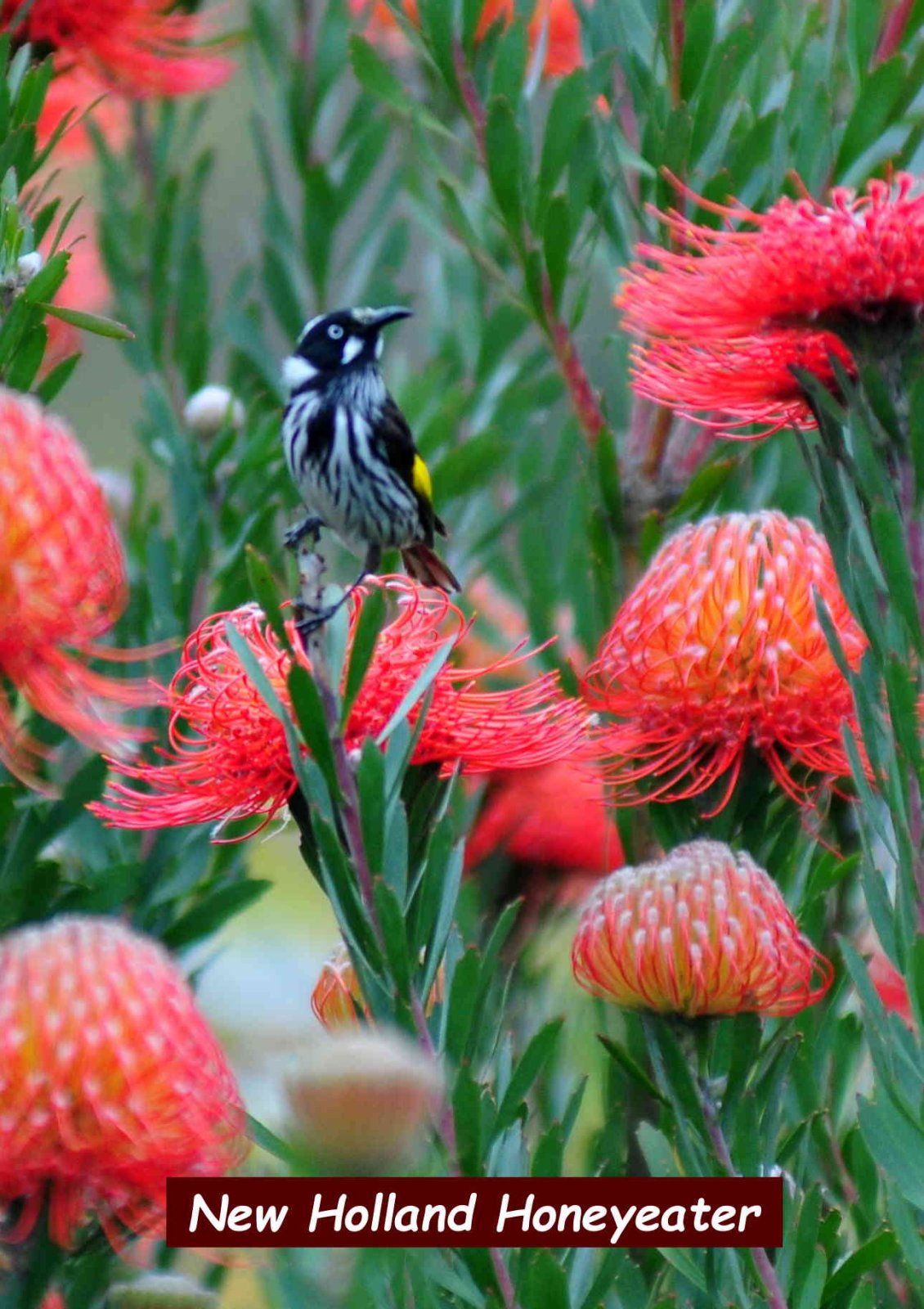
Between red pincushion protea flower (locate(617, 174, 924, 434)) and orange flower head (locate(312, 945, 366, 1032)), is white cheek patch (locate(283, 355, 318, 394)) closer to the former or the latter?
red pincushion protea flower (locate(617, 174, 924, 434))

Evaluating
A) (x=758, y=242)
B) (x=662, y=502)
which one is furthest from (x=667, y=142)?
(x=758, y=242)

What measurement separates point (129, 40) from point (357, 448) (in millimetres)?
865

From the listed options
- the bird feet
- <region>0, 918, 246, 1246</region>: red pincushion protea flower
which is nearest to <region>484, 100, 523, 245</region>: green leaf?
the bird feet

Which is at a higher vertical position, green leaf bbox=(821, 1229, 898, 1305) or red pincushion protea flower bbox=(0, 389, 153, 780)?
red pincushion protea flower bbox=(0, 389, 153, 780)

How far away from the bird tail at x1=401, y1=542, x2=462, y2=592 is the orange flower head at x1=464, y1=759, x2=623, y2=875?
45 cm

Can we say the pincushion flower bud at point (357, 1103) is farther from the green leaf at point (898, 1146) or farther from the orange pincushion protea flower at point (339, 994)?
the orange pincushion protea flower at point (339, 994)

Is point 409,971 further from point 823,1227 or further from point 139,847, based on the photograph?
point 139,847

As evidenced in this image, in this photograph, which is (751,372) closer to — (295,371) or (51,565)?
(51,565)

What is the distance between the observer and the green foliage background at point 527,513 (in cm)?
139

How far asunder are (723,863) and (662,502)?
0.68 metres

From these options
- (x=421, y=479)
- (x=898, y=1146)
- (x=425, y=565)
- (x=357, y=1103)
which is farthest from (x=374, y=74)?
(x=357, y=1103)

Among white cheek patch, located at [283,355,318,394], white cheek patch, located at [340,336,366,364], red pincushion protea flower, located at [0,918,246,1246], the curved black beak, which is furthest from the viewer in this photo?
white cheek patch, located at [340,336,366,364]

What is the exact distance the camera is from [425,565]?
3.05 meters

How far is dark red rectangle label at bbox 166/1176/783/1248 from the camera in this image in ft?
3.89
